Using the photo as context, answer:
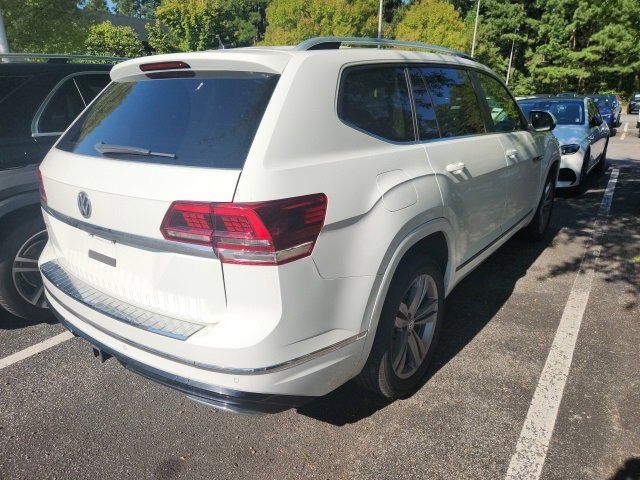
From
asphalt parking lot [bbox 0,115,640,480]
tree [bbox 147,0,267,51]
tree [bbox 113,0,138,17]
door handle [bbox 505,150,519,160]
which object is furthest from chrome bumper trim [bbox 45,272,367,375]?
tree [bbox 113,0,138,17]

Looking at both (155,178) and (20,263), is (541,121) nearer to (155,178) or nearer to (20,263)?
(155,178)

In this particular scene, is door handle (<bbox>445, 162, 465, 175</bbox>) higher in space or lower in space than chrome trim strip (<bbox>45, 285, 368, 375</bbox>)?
higher

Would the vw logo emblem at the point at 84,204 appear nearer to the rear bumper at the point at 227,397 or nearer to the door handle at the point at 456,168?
the rear bumper at the point at 227,397

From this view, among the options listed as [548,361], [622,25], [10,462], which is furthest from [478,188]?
[622,25]

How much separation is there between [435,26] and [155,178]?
3841cm

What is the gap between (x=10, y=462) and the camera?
240 centimetres

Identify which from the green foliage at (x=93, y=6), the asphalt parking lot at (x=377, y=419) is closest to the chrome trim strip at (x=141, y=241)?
the asphalt parking lot at (x=377, y=419)

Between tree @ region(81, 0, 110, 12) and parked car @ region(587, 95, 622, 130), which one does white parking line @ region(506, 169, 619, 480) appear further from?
parked car @ region(587, 95, 622, 130)

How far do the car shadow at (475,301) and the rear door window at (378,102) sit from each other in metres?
1.51

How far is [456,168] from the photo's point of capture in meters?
2.95

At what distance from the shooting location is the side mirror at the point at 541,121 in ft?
15.8

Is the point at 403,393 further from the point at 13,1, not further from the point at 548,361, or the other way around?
the point at 13,1

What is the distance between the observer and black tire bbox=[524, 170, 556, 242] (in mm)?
5223

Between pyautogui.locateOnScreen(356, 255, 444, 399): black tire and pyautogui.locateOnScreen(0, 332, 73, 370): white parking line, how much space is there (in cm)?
234
